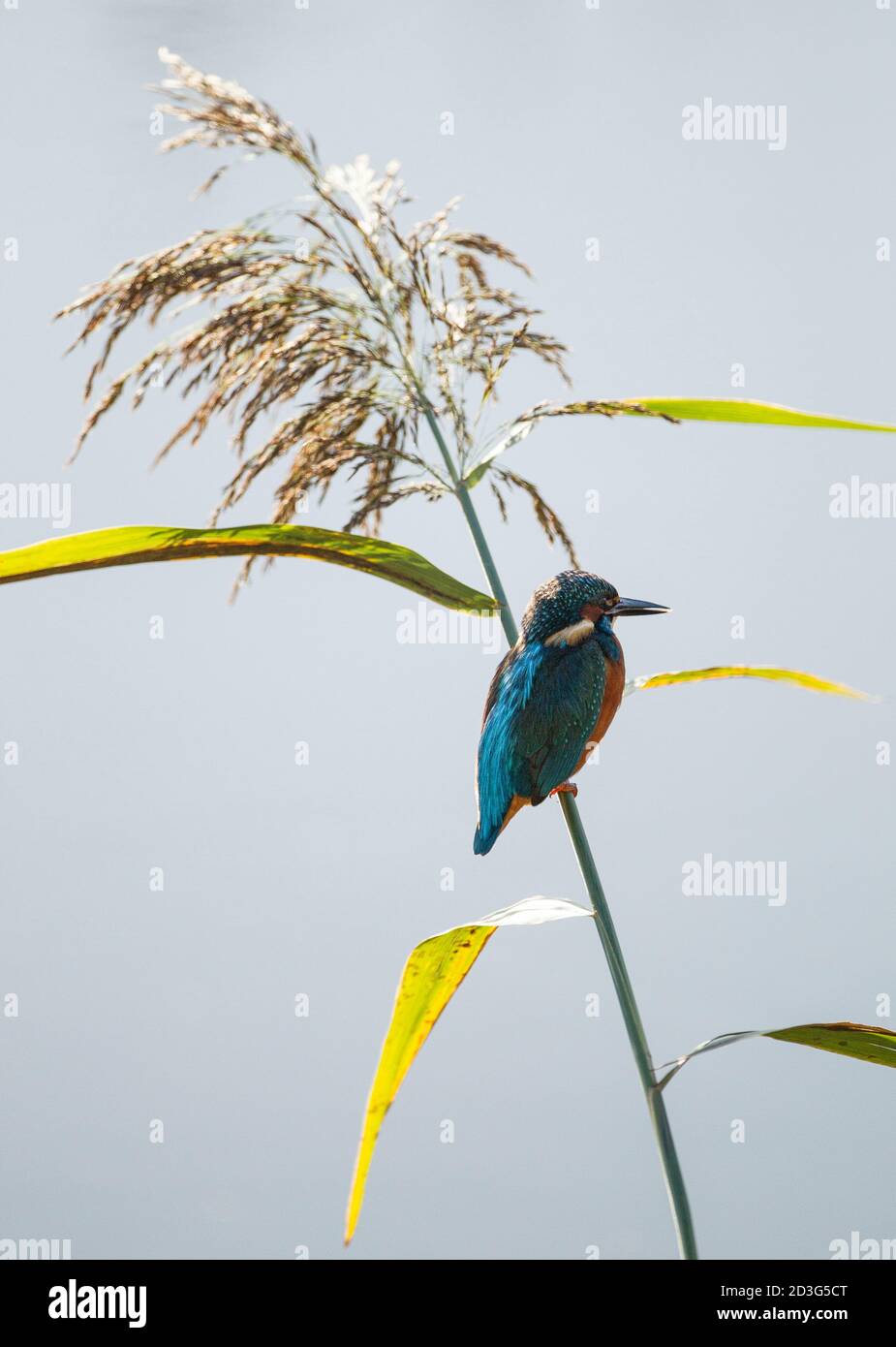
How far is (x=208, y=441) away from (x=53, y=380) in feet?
0.92

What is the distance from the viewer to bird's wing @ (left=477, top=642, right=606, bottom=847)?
2.02 ft

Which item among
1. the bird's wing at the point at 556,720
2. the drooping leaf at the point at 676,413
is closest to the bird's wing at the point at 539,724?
the bird's wing at the point at 556,720

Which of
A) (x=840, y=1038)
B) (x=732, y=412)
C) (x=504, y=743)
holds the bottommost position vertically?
(x=840, y=1038)

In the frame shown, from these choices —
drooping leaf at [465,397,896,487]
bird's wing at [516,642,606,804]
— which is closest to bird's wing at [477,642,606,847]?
bird's wing at [516,642,606,804]

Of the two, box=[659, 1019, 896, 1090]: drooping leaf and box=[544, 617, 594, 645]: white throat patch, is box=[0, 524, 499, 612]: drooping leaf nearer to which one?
box=[544, 617, 594, 645]: white throat patch

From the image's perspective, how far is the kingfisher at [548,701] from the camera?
615mm

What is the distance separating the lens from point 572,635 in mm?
631

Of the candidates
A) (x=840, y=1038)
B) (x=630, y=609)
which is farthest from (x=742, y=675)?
(x=840, y=1038)

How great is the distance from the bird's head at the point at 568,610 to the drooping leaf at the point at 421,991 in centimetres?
14

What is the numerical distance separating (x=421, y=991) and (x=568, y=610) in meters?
0.20

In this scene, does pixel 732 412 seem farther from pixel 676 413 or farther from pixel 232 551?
pixel 232 551

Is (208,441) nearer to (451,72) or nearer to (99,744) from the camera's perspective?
(99,744)

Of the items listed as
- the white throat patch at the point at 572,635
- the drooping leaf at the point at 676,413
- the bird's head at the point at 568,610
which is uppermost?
the drooping leaf at the point at 676,413

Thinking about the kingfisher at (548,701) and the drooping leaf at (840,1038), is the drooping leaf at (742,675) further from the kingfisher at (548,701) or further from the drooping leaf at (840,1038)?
the drooping leaf at (840,1038)
